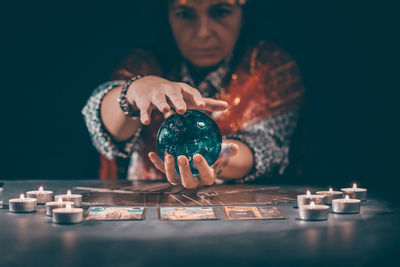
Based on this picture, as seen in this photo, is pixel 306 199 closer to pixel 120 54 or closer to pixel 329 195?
pixel 329 195

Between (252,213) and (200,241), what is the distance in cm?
47

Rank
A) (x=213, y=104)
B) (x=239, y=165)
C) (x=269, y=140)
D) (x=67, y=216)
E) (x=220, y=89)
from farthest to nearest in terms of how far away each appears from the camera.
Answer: (x=220, y=89) < (x=269, y=140) < (x=239, y=165) < (x=213, y=104) < (x=67, y=216)

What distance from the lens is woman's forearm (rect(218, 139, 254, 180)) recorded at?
133 inches

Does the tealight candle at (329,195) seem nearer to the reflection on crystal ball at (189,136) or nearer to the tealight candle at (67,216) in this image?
the reflection on crystal ball at (189,136)

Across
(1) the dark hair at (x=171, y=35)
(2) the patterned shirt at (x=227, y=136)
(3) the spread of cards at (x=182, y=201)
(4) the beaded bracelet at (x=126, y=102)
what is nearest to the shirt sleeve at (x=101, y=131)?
(2) the patterned shirt at (x=227, y=136)

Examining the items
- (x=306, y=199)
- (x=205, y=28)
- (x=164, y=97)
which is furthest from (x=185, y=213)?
(x=205, y=28)

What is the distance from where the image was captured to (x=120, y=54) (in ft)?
16.6

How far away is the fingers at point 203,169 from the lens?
2.42 m

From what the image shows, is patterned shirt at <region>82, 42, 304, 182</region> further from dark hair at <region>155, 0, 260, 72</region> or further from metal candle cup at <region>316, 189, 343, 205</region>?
metal candle cup at <region>316, 189, 343, 205</region>

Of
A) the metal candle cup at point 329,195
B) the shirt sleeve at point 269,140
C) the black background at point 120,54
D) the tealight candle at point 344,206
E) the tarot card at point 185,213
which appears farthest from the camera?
the black background at point 120,54

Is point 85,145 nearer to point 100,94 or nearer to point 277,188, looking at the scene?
point 100,94

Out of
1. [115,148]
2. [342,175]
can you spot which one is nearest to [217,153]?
[115,148]

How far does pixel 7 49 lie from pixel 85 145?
1.09 m

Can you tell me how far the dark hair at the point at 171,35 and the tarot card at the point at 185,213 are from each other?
210cm
